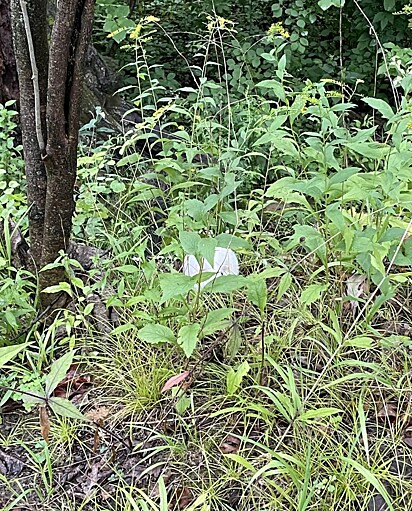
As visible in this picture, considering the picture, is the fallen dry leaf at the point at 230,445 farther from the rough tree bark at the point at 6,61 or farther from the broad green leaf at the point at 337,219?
the rough tree bark at the point at 6,61

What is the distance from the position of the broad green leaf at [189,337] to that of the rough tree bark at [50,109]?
551 mm

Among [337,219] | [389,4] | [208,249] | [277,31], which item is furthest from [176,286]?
[389,4]

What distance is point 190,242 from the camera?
1436mm

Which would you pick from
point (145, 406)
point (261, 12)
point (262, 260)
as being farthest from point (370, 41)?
point (145, 406)

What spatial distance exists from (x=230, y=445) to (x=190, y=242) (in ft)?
1.73

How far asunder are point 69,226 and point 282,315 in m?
0.70

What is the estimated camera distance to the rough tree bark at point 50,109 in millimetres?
1556

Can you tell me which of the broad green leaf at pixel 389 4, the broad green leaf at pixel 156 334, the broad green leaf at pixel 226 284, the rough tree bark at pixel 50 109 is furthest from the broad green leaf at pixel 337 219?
the broad green leaf at pixel 389 4

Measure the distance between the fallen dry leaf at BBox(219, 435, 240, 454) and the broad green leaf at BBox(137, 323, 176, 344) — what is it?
288mm

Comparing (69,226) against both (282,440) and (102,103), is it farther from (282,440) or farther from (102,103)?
(102,103)

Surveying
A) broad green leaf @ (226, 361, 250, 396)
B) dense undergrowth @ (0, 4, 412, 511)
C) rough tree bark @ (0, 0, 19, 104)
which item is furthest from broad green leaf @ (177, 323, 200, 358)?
rough tree bark @ (0, 0, 19, 104)

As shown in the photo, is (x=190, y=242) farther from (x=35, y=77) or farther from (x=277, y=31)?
(x=277, y=31)

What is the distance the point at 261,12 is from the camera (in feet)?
14.1

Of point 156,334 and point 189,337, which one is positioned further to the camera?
point 156,334
